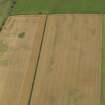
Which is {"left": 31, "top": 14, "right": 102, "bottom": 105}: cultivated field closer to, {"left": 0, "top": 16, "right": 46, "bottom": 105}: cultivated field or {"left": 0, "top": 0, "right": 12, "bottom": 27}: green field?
{"left": 0, "top": 16, "right": 46, "bottom": 105}: cultivated field

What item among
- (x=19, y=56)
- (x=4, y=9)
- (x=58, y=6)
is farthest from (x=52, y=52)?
(x=4, y=9)

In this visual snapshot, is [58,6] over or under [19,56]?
A: over

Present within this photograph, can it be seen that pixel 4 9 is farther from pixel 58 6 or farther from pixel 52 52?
pixel 52 52

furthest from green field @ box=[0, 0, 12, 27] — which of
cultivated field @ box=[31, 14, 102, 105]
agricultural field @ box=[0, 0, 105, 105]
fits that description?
cultivated field @ box=[31, 14, 102, 105]

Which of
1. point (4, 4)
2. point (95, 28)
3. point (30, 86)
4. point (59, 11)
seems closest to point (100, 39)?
point (95, 28)

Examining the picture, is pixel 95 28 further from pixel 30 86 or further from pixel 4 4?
pixel 4 4

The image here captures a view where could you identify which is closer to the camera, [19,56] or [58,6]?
[19,56]
